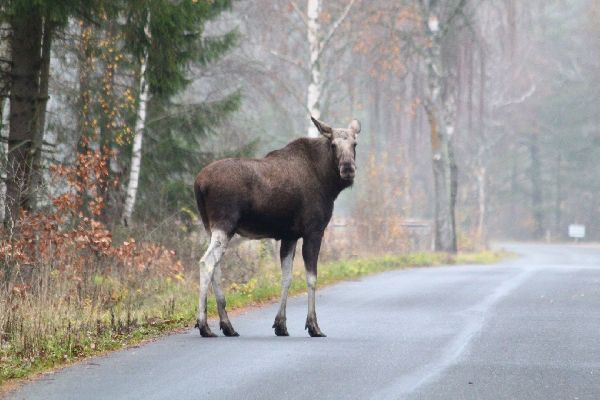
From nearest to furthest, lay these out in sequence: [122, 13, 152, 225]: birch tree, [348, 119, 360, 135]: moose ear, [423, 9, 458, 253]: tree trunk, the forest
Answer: [348, 119, 360, 135]: moose ear, the forest, [122, 13, 152, 225]: birch tree, [423, 9, 458, 253]: tree trunk

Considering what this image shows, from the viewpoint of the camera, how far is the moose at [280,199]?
1276cm

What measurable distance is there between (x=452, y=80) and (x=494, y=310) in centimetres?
2324

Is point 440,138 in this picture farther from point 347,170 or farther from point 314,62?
point 347,170

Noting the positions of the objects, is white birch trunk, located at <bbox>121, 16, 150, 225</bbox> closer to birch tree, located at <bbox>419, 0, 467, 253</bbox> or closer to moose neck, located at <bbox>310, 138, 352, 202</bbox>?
moose neck, located at <bbox>310, 138, 352, 202</bbox>

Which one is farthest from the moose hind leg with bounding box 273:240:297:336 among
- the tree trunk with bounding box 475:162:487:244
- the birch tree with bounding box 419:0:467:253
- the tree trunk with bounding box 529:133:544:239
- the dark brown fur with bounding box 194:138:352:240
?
the tree trunk with bounding box 529:133:544:239

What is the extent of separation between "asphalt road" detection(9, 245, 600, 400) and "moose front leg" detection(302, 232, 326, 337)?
22 centimetres

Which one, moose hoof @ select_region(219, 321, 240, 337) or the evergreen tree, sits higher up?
the evergreen tree

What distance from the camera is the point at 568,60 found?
7675cm

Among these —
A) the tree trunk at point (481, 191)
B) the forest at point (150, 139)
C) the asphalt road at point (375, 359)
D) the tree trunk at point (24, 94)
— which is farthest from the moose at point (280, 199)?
the tree trunk at point (481, 191)

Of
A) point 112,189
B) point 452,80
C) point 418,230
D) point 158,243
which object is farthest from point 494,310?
point 418,230

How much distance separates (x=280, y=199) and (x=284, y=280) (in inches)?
36.9

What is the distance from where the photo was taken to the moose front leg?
12.9 meters

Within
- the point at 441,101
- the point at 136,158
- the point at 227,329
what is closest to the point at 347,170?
the point at 227,329

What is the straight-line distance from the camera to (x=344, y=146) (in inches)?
513
